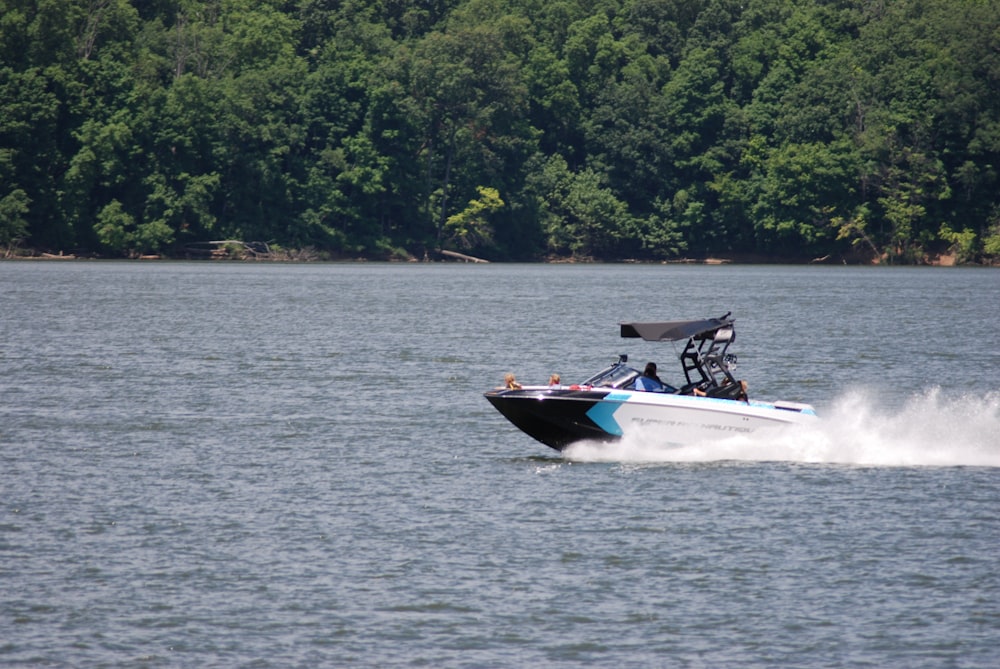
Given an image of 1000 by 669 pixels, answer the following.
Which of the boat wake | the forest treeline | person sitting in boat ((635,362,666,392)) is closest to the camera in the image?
person sitting in boat ((635,362,666,392))

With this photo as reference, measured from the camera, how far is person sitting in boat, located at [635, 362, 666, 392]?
30.7 m

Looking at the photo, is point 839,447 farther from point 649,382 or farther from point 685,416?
point 649,382

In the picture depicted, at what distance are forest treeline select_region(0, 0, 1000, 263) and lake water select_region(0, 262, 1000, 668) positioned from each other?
81.6 meters

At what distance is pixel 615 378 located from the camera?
3089cm

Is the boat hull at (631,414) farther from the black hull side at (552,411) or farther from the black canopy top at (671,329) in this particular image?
the black canopy top at (671,329)

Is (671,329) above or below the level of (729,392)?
above

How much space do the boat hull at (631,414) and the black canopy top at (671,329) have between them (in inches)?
49.1

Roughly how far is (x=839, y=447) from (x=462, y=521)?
981 cm

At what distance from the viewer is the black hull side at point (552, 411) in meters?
30.4

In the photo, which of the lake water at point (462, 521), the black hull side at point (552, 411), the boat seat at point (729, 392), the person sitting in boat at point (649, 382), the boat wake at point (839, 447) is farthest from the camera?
the boat seat at point (729, 392)

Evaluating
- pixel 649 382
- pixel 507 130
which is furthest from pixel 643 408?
pixel 507 130

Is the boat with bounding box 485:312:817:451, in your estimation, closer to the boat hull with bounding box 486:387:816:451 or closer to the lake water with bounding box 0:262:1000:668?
the boat hull with bounding box 486:387:816:451

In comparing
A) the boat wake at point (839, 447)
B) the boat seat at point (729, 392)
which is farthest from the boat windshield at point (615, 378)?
the boat seat at point (729, 392)

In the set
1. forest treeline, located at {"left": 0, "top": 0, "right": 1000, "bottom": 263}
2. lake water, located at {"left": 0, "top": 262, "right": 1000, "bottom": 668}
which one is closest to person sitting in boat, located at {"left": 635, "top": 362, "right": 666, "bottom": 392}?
lake water, located at {"left": 0, "top": 262, "right": 1000, "bottom": 668}
